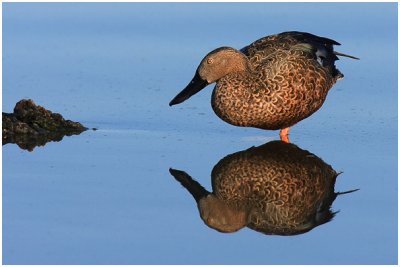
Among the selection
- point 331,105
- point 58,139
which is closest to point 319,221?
point 58,139

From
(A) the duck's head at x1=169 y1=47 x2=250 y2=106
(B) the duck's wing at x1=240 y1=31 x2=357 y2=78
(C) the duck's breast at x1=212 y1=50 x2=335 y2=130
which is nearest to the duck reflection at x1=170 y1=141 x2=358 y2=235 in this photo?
(C) the duck's breast at x1=212 y1=50 x2=335 y2=130

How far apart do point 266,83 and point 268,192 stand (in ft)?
4.27

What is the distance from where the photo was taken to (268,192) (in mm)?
7164

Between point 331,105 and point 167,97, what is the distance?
4.02 feet

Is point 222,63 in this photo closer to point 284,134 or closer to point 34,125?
point 284,134

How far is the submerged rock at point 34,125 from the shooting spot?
829 cm

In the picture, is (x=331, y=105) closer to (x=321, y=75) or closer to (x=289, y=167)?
(x=321, y=75)

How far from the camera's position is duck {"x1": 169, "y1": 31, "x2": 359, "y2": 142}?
8.27 m

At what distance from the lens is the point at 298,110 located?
8.43 metres

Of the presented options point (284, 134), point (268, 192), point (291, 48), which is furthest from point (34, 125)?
point (268, 192)

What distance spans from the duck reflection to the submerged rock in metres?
1.21

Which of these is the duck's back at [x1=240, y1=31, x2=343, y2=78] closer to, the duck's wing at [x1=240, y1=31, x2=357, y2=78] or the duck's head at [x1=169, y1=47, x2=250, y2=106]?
the duck's wing at [x1=240, y1=31, x2=357, y2=78]

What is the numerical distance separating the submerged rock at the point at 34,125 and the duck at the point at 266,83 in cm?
78

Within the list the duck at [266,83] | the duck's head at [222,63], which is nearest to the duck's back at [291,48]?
the duck at [266,83]
